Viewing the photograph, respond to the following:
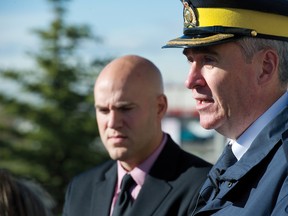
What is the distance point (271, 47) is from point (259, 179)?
482 millimetres

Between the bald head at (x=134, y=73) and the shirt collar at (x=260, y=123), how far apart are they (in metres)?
1.83

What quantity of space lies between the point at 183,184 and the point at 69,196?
75cm

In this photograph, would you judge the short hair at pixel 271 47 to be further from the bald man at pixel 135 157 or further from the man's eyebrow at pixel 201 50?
the bald man at pixel 135 157

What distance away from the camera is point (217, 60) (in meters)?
2.59

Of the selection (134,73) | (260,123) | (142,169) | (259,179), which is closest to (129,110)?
(134,73)

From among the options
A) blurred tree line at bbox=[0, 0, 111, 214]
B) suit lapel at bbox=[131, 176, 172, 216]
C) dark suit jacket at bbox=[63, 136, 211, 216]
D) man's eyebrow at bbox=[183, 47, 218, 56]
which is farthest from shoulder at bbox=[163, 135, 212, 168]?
blurred tree line at bbox=[0, 0, 111, 214]

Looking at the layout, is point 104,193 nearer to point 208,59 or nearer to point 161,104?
point 161,104

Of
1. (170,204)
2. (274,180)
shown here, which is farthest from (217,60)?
(170,204)

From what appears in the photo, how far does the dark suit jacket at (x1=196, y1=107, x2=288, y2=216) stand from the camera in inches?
90.7

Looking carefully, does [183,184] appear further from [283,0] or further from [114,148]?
[283,0]

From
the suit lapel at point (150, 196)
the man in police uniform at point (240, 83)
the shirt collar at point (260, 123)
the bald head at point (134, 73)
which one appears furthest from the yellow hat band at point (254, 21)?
the bald head at point (134, 73)

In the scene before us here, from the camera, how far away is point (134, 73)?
439 cm

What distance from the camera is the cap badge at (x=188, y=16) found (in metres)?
2.77

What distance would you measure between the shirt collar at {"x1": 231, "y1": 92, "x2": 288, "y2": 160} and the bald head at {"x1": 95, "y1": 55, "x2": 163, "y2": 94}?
1827 millimetres
